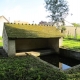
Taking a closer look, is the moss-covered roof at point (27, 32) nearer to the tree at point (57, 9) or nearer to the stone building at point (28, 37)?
the stone building at point (28, 37)

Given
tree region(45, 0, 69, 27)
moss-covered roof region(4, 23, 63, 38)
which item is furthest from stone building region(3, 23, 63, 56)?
tree region(45, 0, 69, 27)

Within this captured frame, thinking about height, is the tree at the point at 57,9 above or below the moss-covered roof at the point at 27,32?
above

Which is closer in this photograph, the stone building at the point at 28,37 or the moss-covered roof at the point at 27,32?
the stone building at the point at 28,37

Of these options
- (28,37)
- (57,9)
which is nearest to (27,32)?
(28,37)

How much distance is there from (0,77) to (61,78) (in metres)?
3.32

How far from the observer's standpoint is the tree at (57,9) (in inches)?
1152

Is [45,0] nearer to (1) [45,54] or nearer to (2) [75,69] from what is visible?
(1) [45,54]

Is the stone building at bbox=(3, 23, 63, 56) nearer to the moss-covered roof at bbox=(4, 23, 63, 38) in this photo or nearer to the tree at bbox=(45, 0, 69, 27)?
the moss-covered roof at bbox=(4, 23, 63, 38)

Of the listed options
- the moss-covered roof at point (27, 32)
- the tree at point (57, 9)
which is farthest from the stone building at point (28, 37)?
the tree at point (57, 9)

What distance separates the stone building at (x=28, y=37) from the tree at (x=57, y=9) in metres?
14.2

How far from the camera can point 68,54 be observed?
535 inches

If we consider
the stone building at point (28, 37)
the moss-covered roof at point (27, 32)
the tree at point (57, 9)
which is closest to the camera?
the stone building at point (28, 37)

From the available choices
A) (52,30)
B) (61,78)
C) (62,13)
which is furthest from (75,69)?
(62,13)

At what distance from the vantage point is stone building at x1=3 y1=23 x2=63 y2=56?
12072mm
